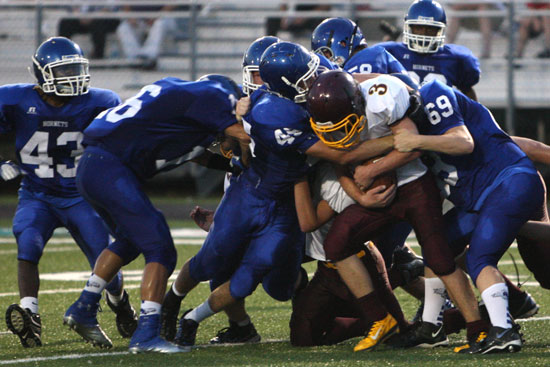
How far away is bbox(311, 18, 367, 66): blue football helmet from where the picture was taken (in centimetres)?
578

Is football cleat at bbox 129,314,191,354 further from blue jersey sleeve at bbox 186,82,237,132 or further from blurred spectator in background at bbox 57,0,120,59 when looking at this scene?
blurred spectator in background at bbox 57,0,120,59

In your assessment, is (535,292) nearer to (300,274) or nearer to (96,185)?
(300,274)

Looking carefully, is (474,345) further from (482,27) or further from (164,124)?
(482,27)

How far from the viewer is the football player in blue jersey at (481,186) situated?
4061 mm

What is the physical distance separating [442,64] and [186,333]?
9.99 ft

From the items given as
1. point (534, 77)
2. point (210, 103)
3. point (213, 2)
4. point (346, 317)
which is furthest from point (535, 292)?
point (213, 2)

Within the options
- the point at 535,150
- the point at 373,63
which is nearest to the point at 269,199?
the point at 373,63

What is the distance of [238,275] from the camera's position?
4430mm

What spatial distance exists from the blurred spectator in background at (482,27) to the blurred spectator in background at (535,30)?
0.34 meters

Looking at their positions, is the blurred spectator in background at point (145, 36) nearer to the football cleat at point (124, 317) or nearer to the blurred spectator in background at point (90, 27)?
the blurred spectator in background at point (90, 27)

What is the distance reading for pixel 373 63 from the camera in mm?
5289

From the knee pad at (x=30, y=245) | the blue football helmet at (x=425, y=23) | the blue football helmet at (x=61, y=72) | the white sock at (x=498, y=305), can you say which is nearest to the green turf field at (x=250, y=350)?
the white sock at (x=498, y=305)

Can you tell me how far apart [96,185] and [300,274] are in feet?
3.51

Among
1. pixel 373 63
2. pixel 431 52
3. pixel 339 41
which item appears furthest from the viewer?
pixel 431 52
